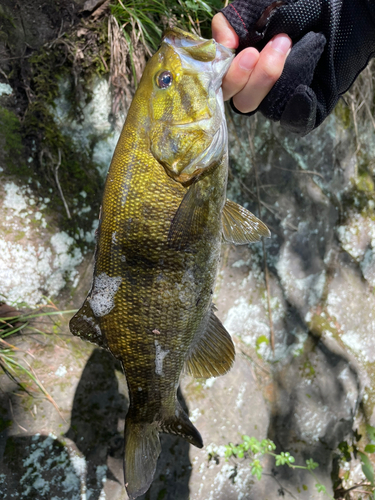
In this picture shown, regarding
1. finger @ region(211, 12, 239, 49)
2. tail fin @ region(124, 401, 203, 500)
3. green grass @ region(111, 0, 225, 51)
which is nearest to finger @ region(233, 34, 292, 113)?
finger @ region(211, 12, 239, 49)

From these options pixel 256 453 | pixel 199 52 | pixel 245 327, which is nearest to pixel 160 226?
pixel 199 52

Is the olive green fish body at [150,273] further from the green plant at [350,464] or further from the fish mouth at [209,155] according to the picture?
the green plant at [350,464]

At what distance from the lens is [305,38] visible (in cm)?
156

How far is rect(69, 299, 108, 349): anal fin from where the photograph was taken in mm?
1570

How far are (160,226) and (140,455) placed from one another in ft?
3.48

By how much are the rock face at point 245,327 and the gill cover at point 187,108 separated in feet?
3.05

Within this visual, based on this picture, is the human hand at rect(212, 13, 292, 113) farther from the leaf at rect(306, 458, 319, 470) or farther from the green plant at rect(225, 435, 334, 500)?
the leaf at rect(306, 458, 319, 470)

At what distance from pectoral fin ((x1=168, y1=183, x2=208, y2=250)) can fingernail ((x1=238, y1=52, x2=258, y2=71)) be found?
553 mm

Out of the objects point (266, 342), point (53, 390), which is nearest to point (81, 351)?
point (53, 390)

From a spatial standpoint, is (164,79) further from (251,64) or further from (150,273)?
(150,273)

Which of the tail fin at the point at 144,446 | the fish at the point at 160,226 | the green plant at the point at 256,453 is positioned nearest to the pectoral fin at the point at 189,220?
the fish at the point at 160,226

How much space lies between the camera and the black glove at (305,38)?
1.53 metres

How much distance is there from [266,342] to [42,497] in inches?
68.5

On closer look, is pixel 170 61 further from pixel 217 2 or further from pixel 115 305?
pixel 217 2
